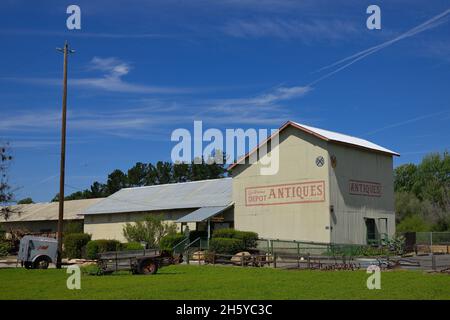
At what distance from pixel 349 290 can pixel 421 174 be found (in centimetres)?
7508

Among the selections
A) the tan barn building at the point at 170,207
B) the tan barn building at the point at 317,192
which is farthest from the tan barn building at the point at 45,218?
the tan barn building at the point at 317,192

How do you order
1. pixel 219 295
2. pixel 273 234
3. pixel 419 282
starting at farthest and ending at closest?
pixel 273 234, pixel 419 282, pixel 219 295

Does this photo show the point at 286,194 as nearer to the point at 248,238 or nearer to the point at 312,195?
the point at 312,195

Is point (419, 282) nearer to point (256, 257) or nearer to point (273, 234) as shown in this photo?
point (256, 257)

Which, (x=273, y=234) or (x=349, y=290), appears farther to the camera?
(x=273, y=234)

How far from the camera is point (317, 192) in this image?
42.0m

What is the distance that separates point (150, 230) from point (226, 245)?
13443 mm

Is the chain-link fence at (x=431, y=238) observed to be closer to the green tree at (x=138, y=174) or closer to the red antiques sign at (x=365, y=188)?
the red antiques sign at (x=365, y=188)

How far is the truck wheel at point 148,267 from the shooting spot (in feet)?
91.1

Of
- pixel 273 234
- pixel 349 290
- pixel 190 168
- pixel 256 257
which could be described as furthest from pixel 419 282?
pixel 190 168

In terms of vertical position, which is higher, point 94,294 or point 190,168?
A: point 190,168

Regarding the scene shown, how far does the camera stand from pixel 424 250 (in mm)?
44906

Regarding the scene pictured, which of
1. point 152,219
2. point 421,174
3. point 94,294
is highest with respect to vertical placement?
point 421,174

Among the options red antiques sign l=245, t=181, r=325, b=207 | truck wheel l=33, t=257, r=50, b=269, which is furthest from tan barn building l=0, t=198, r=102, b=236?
truck wheel l=33, t=257, r=50, b=269
